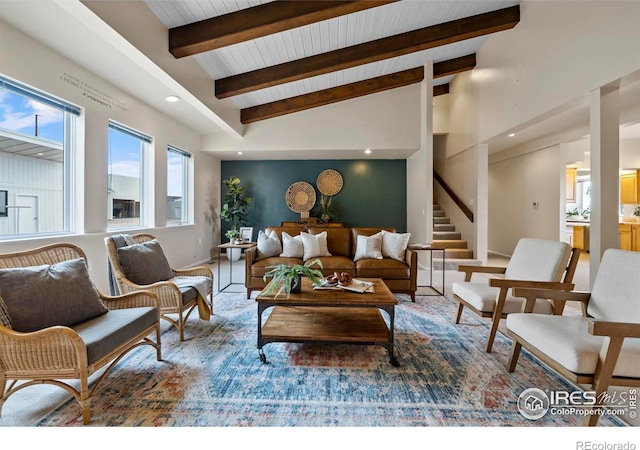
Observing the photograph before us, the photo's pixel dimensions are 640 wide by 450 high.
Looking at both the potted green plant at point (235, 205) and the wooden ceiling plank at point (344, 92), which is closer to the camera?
the wooden ceiling plank at point (344, 92)

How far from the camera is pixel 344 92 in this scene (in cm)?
559

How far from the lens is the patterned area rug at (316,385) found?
1.62 metres

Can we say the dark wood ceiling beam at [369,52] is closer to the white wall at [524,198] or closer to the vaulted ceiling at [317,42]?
the vaulted ceiling at [317,42]

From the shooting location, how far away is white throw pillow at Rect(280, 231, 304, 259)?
13.8 ft

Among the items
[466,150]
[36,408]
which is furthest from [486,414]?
[466,150]

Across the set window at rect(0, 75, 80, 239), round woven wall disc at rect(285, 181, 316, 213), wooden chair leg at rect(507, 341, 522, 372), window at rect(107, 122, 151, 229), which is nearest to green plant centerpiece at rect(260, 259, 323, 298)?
wooden chair leg at rect(507, 341, 522, 372)

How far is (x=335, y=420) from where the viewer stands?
5.30 feet

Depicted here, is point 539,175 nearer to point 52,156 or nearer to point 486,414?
point 486,414

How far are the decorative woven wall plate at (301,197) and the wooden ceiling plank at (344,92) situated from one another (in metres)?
1.90

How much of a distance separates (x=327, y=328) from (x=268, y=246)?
211 cm

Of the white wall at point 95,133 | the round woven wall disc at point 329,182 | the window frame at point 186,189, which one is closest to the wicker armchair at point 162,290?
the white wall at point 95,133

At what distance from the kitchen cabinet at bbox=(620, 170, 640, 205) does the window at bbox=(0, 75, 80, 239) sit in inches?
419

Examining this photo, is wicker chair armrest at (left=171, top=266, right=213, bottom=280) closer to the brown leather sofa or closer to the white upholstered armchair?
the brown leather sofa
